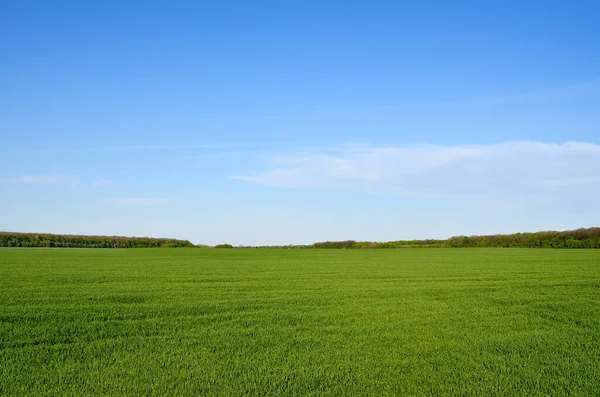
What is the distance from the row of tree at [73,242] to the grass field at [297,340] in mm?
32747

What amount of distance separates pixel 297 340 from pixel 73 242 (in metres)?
40.8

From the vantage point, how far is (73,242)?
A: 138 feet

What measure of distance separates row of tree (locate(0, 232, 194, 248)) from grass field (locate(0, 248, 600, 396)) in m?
32.7

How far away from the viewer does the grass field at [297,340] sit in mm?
4648

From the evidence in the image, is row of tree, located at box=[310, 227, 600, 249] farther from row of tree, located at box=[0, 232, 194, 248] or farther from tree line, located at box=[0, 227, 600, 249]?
row of tree, located at box=[0, 232, 194, 248]

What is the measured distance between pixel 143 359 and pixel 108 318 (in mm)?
2210

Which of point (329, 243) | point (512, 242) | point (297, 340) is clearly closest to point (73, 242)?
point (329, 243)

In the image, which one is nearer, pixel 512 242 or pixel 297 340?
pixel 297 340

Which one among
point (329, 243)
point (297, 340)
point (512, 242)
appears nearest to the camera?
point (297, 340)

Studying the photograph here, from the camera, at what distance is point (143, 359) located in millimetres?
5312

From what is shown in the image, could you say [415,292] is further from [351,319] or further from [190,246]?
[190,246]

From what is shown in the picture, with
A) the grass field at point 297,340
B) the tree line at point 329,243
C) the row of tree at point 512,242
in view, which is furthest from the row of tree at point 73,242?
the grass field at point 297,340

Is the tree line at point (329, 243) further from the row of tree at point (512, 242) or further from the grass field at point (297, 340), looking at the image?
the grass field at point (297, 340)

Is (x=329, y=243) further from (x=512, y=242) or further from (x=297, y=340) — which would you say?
(x=297, y=340)
